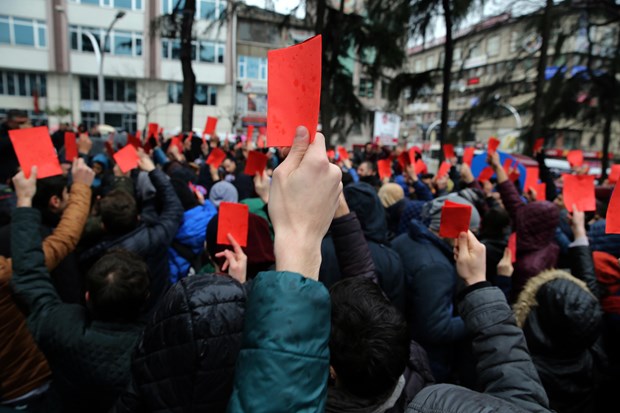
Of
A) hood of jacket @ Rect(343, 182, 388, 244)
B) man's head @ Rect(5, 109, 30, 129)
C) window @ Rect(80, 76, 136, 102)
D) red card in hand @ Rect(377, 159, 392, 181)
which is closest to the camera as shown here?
hood of jacket @ Rect(343, 182, 388, 244)

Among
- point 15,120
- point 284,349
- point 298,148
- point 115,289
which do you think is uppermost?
point 15,120

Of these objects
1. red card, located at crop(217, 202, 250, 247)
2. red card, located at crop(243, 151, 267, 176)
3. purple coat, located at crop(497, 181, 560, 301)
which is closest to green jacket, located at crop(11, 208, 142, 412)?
red card, located at crop(217, 202, 250, 247)

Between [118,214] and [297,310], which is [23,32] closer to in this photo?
[118,214]

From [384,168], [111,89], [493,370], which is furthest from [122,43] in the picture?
[493,370]

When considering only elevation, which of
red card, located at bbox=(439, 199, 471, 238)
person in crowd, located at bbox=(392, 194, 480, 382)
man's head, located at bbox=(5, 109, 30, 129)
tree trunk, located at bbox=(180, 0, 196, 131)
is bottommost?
person in crowd, located at bbox=(392, 194, 480, 382)

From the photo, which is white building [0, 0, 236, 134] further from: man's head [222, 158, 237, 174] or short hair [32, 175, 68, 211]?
short hair [32, 175, 68, 211]

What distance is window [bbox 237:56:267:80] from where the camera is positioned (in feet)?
123

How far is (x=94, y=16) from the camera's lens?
108 feet

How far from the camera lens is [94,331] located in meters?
1.62

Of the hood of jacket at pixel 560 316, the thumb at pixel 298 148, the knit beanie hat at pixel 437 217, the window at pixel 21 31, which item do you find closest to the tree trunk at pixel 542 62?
the knit beanie hat at pixel 437 217

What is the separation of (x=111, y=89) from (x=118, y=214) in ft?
124

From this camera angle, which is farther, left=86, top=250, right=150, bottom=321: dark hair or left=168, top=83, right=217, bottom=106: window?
left=168, top=83, right=217, bottom=106: window

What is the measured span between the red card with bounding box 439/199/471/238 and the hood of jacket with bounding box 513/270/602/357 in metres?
0.68

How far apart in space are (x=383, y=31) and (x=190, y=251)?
382 inches
